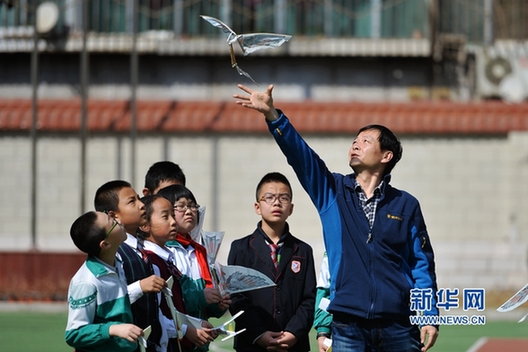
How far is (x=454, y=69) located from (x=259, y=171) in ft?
15.2

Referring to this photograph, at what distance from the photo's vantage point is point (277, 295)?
6418 mm

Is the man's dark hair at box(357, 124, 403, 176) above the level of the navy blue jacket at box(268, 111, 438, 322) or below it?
above

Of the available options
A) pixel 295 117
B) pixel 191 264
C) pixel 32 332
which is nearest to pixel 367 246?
pixel 191 264

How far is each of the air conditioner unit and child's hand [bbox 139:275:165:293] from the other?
44.9 ft

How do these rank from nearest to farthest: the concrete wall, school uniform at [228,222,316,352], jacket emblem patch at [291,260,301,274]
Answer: school uniform at [228,222,316,352] → jacket emblem patch at [291,260,301,274] → the concrete wall

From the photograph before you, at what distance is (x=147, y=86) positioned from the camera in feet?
60.0

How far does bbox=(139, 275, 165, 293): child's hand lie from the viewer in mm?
5301

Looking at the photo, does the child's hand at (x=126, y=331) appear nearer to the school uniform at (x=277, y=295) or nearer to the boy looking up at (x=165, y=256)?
the boy looking up at (x=165, y=256)

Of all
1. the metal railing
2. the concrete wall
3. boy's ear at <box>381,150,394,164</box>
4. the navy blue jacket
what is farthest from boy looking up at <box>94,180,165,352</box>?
the metal railing

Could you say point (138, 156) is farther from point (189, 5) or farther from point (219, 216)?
point (189, 5)

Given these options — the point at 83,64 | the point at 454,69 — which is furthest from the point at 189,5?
the point at 454,69

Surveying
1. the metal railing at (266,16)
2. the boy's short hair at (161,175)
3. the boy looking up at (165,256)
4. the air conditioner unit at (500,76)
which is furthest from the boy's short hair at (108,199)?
the air conditioner unit at (500,76)

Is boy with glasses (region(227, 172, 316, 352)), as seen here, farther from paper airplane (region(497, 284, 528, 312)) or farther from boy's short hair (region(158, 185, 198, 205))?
paper airplane (region(497, 284, 528, 312))

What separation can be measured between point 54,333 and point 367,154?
778 centimetres
